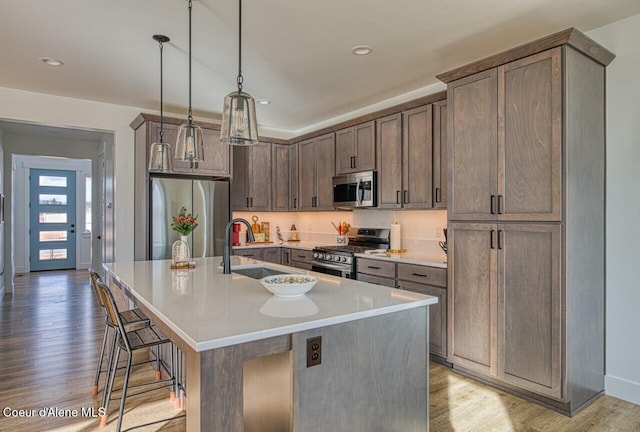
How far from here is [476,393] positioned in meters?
2.84

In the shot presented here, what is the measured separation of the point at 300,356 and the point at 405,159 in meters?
2.83

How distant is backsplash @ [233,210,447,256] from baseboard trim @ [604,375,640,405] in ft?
5.50

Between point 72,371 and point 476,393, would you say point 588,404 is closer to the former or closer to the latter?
point 476,393

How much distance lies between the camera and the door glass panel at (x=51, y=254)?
9.01 m

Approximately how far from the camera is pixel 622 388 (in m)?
2.75

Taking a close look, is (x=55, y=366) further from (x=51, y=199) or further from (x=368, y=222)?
(x=51, y=199)

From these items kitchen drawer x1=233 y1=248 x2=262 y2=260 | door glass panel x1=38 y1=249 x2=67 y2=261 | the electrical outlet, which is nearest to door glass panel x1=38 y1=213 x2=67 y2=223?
door glass panel x1=38 y1=249 x2=67 y2=261

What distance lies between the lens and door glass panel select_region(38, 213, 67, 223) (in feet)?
29.7

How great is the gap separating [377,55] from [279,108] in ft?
6.36

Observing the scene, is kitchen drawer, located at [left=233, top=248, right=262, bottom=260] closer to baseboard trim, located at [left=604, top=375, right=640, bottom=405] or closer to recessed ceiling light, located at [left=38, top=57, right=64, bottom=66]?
recessed ceiling light, located at [left=38, top=57, right=64, bottom=66]

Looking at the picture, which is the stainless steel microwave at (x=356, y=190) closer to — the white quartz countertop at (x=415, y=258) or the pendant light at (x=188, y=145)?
the white quartz countertop at (x=415, y=258)

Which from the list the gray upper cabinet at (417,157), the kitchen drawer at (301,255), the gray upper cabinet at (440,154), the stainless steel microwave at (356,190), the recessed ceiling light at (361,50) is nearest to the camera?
the recessed ceiling light at (361,50)

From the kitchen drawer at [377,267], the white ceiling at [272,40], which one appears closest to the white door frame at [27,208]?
the white ceiling at [272,40]

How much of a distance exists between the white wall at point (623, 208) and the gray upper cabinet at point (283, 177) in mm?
3744
